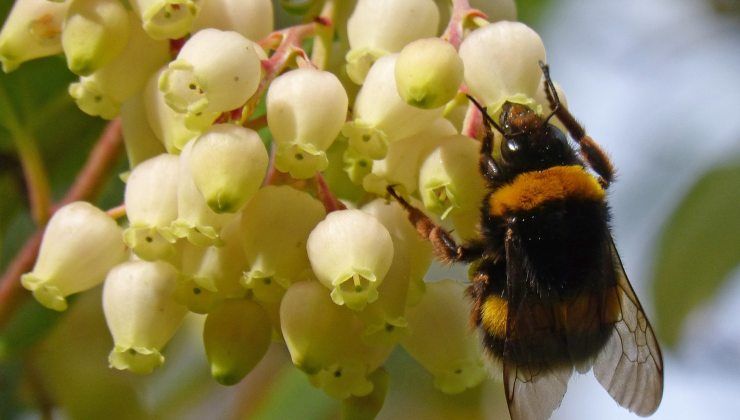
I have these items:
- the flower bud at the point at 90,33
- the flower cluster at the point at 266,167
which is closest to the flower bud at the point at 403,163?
the flower cluster at the point at 266,167

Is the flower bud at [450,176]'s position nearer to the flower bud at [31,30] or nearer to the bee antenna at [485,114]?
the bee antenna at [485,114]

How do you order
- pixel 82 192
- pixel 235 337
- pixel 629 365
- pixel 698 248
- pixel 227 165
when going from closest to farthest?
1. pixel 227 165
2. pixel 235 337
3. pixel 629 365
4. pixel 82 192
5. pixel 698 248

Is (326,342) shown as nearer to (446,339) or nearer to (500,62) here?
(446,339)

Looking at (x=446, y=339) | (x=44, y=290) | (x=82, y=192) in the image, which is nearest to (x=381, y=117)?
(x=446, y=339)

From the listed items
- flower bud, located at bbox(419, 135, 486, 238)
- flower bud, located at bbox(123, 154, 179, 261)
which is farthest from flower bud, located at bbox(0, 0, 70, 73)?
flower bud, located at bbox(419, 135, 486, 238)

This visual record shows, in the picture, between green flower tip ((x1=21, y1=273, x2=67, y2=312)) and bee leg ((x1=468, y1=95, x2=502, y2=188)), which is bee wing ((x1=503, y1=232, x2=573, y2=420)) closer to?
bee leg ((x1=468, y1=95, x2=502, y2=188))

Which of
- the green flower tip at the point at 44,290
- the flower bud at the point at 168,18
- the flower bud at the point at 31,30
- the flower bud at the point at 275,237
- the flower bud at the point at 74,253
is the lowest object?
the green flower tip at the point at 44,290

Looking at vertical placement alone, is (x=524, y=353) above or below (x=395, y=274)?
below
